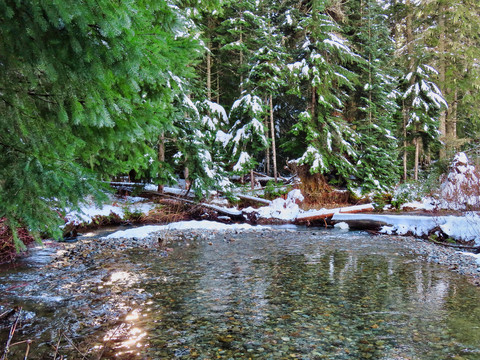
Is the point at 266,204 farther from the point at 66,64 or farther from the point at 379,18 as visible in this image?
the point at 379,18

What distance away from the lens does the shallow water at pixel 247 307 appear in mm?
3186

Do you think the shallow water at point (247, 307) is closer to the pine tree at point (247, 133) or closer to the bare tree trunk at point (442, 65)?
the pine tree at point (247, 133)

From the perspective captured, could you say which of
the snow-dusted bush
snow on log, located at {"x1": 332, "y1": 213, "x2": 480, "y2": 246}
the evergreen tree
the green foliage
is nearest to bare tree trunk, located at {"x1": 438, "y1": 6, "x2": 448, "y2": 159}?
the evergreen tree

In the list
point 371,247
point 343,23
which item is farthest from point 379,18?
point 371,247

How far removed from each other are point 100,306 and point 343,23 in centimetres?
2167

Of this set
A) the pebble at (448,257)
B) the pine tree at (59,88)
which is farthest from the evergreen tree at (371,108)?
the pine tree at (59,88)

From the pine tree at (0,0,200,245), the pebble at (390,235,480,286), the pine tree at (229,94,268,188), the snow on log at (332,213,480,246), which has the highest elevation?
the pine tree at (229,94,268,188)

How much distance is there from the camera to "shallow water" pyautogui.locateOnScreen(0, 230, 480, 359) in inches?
125

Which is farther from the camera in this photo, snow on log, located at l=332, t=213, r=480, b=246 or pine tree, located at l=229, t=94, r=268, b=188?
pine tree, located at l=229, t=94, r=268, b=188

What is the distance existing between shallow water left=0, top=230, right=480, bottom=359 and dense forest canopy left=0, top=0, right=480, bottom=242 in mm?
1350

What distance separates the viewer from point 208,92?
63.7 ft

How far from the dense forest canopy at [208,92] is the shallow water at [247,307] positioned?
4.43 ft

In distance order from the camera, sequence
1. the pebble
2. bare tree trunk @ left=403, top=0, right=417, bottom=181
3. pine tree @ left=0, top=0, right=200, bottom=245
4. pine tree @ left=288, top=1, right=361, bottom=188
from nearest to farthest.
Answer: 1. pine tree @ left=0, top=0, right=200, bottom=245
2. the pebble
3. pine tree @ left=288, top=1, right=361, bottom=188
4. bare tree trunk @ left=403, top=0, right=417, bottom=181

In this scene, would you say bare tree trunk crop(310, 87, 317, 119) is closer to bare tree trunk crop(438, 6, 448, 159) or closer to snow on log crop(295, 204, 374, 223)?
snow on log crop(295, 204, 374, 223)
